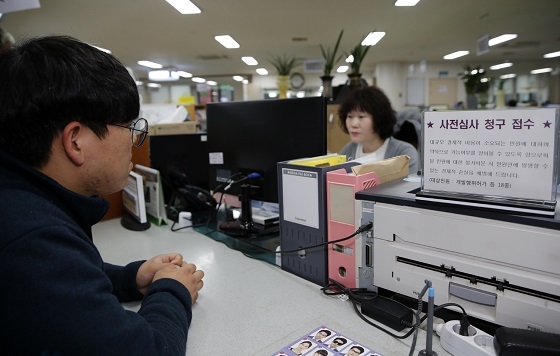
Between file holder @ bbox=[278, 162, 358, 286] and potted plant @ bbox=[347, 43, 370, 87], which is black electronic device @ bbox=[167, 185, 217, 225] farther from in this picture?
potted plant @ bbox=[347, 43, 370, 87]

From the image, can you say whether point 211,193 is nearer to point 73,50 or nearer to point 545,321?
point 73,50

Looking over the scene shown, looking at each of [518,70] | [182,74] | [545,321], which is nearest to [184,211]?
[545,321]

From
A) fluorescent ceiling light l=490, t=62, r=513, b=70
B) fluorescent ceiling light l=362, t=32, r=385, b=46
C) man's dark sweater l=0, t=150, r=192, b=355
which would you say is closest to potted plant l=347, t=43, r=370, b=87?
man's dark sweater l=0, t=150, r=192, b=355

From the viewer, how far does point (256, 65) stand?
10.6 m

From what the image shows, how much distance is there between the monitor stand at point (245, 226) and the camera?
135 centimetres

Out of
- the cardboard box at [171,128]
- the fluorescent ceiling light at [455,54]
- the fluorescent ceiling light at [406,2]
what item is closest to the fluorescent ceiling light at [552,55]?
the fluorescent ceiling light at [455,54]

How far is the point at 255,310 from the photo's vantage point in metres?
0.82

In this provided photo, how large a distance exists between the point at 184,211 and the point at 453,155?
1253 millimetres

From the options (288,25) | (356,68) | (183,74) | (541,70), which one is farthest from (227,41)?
(541,70)

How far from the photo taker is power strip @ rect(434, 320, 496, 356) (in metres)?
0.61

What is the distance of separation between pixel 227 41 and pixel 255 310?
23.6 feet

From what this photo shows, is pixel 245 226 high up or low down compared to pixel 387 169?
down

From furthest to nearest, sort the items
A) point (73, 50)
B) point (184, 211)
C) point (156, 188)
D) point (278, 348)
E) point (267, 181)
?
point (184, 211) < point (156, 188) < point (267, 181) < point (278, 348) < point (73, 50)

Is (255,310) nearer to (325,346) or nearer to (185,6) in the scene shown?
(325,346)
